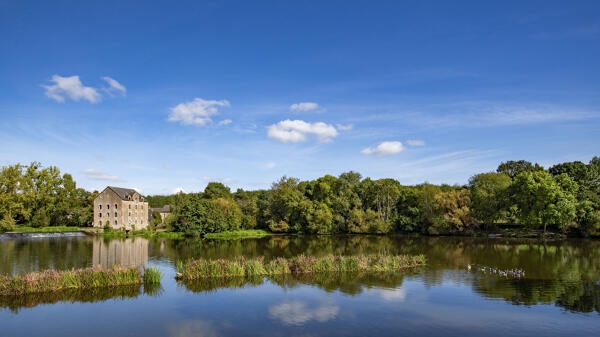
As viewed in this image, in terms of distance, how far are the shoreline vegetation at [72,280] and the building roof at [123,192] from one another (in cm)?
5358

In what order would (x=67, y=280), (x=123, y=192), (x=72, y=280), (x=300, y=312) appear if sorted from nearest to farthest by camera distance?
1. (x=300, y=312)
2. (x=67, y=280)
3. (x=72, y=280)
4. (x=123, y=192)

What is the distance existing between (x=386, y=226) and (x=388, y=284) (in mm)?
45244

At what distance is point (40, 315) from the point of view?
17375 millimetres

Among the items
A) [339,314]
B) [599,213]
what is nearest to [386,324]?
[339,314]

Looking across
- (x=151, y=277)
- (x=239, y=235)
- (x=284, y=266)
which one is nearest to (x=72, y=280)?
(x=151, y=277)

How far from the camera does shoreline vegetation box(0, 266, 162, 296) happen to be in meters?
20.4

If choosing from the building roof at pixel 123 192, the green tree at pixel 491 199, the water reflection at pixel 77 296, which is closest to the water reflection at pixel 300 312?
the water reflection at pixel 77 296

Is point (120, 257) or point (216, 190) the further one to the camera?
point (216, 190)

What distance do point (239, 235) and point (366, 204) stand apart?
26347 millimetres

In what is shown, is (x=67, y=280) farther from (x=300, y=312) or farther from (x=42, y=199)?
(x=42, y=199)

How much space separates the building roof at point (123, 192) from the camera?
2842 inches

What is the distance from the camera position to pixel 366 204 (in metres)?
75.3

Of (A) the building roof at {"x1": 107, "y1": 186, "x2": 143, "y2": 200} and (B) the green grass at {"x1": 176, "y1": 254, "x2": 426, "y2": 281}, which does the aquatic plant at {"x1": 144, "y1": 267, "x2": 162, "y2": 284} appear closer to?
(B) the green grass at {"x1": 176, "y1": 254, "x2": 426, "y2": 281}

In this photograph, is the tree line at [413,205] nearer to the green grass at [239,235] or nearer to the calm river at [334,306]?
the green grass at [239,235]
